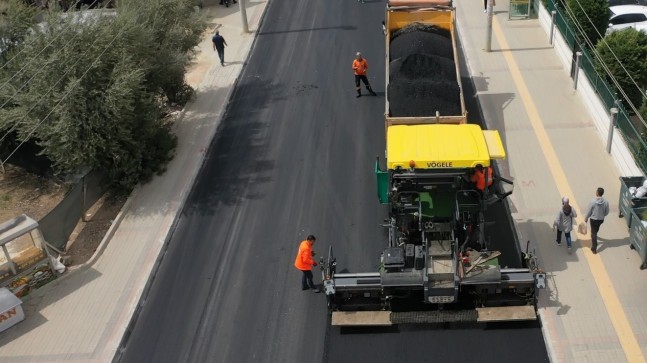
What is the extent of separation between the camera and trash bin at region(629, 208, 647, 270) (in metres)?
15.8

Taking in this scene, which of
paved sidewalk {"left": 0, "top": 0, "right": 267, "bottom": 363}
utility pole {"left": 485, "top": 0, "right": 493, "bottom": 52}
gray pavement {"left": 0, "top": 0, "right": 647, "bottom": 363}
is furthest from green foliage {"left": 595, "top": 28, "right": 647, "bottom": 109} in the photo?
paved sidewalk {"left": 0, "top": 0, "right": 267, "bottom": 363}

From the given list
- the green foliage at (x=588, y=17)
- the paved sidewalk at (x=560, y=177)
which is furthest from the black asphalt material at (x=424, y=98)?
the green foliage at (x=588, y=17)

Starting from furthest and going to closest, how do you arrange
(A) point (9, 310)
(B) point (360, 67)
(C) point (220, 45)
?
(C) point (220, 45), (B) point (360, 67), (A) point (9, 310)

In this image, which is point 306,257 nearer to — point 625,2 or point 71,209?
point 71,209

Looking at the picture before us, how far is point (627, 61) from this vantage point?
2202cm

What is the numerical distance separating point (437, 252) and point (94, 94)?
32.7 ft

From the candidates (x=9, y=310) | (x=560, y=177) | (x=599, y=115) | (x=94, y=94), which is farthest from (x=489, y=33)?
(x=9, y=310)

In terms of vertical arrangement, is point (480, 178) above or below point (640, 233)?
above

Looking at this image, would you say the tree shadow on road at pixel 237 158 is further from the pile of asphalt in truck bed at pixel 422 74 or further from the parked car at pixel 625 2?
the parked car at pixel 625 2

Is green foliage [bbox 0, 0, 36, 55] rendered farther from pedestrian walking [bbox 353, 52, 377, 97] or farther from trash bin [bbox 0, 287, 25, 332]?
pedestrian walking [bbox 353, 52, 377, 97]

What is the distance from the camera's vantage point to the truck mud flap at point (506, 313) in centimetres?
1419

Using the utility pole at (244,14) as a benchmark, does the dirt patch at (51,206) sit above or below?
below

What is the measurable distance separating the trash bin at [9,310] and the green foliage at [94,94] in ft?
14.1

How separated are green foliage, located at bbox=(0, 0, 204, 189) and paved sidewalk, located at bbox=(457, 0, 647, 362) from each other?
9897 mm
